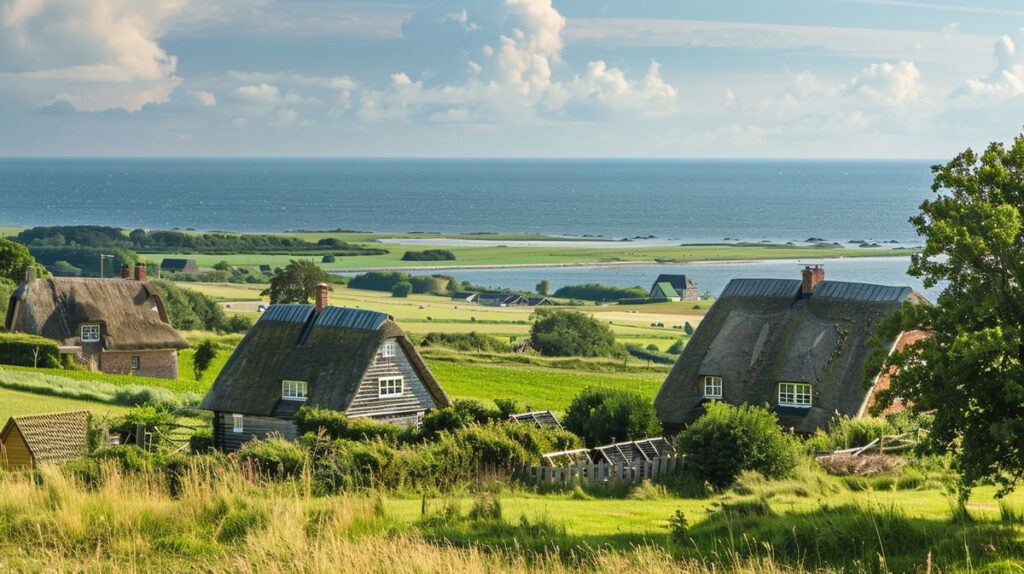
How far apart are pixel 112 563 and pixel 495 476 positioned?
1295 centimetres

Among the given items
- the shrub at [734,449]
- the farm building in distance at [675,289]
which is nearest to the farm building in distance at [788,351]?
the shrub at [734,449]

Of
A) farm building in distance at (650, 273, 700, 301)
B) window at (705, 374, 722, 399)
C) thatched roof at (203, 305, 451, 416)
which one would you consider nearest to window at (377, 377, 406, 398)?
thatched roof at (203, 305, 451, 416)

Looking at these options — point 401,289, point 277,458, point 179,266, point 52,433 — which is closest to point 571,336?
point 52,433

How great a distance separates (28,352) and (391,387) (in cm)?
2790

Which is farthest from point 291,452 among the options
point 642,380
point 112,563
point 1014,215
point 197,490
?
point 642,380

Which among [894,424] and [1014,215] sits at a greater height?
[1014,215]

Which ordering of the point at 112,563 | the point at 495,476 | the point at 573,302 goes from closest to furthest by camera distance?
1. the point at 112,563
2. the point at 495,476
3. the point at 573,302

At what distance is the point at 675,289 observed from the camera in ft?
448

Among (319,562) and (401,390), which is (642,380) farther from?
(319,562)

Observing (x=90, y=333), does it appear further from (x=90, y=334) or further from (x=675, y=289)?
(x=675, y=289)

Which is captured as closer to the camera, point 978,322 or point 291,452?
point 978,322

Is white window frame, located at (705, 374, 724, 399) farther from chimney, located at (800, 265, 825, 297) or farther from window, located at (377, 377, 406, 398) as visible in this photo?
window, located at (377, 377, 406, 398)

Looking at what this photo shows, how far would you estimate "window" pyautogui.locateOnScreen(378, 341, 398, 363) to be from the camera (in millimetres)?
38875

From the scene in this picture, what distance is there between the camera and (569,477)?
25.0m
